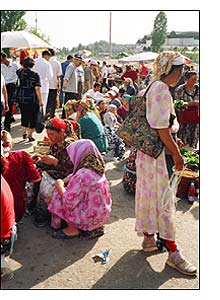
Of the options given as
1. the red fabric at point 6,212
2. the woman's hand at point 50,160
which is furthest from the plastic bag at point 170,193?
the woman's hand at point 50,160

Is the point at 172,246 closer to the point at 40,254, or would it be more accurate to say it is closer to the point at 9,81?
the point at 40,254

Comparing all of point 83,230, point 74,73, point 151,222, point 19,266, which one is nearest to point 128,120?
point 151,222

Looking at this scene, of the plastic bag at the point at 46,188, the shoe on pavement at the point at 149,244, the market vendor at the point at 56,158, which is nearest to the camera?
the shoe on pavement at the point at 149,244

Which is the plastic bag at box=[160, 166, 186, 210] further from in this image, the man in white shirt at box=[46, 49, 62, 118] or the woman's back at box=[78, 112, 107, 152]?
the man in white shirt at box=[46, 49, 62, 118]

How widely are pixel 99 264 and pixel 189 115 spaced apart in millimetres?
3080

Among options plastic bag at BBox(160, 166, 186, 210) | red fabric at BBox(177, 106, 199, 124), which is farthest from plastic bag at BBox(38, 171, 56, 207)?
red fabric at BBox(177, 106, 199, 124)

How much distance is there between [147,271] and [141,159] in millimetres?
874

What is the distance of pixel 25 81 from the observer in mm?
6320

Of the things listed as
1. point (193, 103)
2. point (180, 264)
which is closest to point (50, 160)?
point (180, 264)

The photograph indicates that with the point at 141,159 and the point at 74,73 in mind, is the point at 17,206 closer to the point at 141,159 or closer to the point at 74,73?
the point at 141,159

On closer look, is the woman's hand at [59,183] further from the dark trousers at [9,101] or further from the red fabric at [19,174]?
the dark trousers at [9,101]

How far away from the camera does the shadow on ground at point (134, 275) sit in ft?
9.34

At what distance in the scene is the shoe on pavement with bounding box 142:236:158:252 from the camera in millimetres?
3291

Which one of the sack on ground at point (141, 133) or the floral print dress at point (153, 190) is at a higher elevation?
the sack on ground at point (141, 133)
